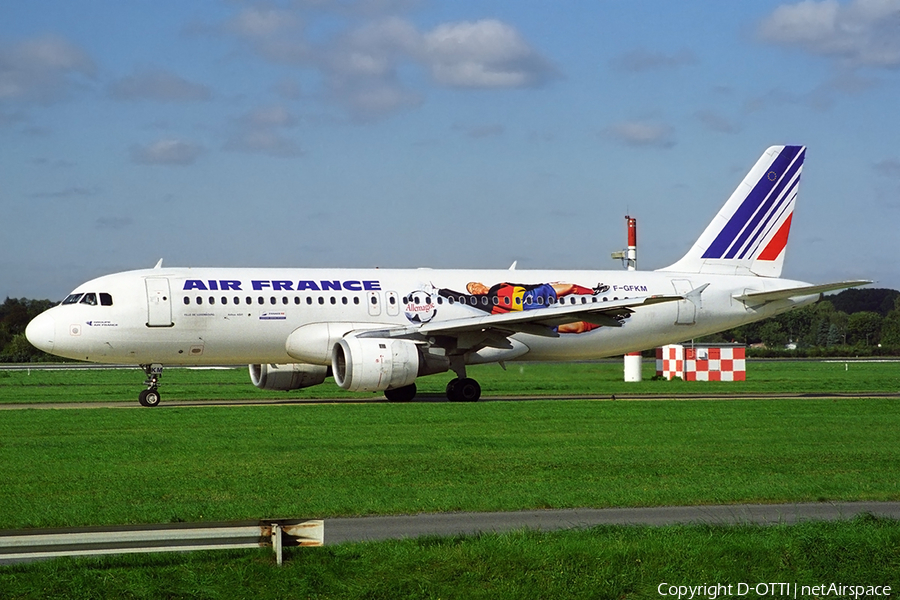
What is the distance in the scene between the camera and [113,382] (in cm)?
4528

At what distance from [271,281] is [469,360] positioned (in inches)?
228

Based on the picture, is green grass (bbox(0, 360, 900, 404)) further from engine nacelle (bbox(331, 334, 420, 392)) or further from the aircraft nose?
engine nacelle (bbox(331, 334, 420, 392))

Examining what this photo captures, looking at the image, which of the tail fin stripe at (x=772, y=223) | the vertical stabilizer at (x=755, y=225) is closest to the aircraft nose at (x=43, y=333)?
the vertical stabilizer at (x=755, y=225)

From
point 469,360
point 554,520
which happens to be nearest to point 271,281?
point 469,360

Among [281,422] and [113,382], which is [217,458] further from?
[113,382]

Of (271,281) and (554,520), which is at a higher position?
(271,281)

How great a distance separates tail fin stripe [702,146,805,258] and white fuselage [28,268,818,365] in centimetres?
265

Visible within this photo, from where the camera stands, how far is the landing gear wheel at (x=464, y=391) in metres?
30.1

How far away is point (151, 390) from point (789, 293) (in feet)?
61.0

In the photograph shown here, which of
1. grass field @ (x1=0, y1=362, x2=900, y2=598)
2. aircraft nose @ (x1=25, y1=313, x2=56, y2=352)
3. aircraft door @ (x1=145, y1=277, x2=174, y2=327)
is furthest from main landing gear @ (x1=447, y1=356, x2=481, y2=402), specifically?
aircraft nose @ (x1=25, y1=313, x2=56, y2=352)

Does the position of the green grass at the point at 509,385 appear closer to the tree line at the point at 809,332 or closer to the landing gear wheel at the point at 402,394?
the landing gear wheel at the point at 402,394

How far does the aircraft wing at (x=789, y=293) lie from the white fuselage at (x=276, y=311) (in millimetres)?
1767

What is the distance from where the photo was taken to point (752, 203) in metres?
36.1

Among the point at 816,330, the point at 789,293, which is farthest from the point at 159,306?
the point at 816,330
